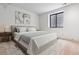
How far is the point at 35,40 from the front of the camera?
49.6 inches

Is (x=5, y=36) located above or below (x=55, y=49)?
above

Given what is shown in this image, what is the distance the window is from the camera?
136 centimetres

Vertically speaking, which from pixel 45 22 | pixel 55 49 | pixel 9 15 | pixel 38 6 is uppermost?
pixel 38 6

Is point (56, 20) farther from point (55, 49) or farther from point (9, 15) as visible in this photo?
point (9, 15)

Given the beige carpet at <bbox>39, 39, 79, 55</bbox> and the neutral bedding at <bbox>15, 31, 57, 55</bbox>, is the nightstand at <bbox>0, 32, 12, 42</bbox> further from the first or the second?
the beige carpet at <bbox>39, 39, 79, 55</bbox>

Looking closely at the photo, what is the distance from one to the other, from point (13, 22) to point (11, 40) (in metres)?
0.32

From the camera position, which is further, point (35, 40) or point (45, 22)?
point (45, 22)

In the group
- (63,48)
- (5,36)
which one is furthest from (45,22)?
(5,36)

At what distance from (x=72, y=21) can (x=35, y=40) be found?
71 centimetres

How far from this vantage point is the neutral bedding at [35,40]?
4.10 feet

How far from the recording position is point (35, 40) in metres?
1.26

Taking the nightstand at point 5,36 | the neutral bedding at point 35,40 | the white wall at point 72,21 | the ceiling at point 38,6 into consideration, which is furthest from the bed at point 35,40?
the ceiling at point 38,6

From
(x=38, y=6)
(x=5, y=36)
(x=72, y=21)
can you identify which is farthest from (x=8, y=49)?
(x=72, y=21)

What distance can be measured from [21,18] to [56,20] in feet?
2.12
